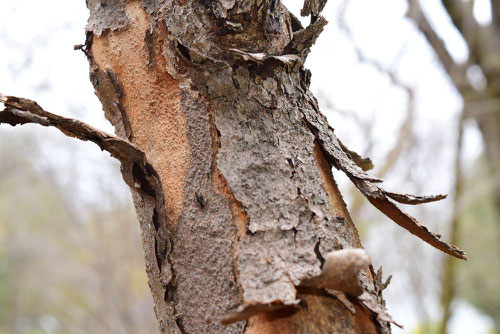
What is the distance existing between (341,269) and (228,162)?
0.59 feet

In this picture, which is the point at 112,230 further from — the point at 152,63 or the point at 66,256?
the point at 152,63

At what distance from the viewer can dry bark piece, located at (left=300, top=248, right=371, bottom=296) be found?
44cm

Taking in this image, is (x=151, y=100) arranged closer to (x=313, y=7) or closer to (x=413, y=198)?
(x=313, y=7)

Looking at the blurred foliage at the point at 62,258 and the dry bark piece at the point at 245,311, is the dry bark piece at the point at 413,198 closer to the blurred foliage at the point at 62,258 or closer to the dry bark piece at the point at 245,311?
the dry bark piece at the point at 245,311

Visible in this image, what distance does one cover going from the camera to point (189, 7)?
0.57 meters

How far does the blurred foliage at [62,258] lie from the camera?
477cm

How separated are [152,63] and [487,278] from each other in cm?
1123

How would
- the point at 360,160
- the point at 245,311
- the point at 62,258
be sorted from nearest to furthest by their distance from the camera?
the point at 245,311 → the point at 360,160 → the point at 62,258

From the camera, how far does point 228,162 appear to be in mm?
539

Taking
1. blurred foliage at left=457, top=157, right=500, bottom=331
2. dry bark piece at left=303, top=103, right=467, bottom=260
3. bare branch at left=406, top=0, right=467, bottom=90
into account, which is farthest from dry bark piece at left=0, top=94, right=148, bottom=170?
blurred foliage at left=457, top=157, right=500, bottom=331

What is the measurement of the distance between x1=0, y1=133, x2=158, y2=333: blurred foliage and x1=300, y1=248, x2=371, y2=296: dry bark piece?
14.2 feet

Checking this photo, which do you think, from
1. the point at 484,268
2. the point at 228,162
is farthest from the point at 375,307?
the point at 484,268

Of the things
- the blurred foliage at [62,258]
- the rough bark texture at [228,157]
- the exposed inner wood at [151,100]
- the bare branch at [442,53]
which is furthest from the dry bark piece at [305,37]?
the blurred foliage at [62,258]

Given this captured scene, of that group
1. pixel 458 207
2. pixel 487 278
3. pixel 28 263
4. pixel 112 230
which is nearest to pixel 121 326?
pixel 112 230
